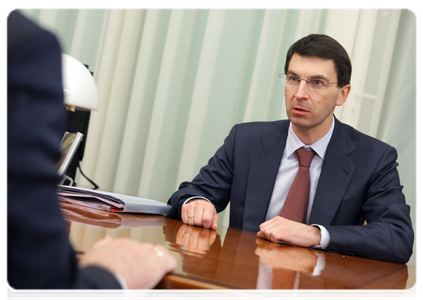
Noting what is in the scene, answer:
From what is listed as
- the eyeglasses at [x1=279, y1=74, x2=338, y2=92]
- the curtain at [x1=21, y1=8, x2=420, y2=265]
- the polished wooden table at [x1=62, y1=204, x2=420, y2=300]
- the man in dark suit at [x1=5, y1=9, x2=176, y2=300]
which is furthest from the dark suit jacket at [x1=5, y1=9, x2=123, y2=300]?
the curtain at [x1=21, y1=8, x2=420, y2=265]

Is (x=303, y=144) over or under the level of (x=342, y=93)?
under

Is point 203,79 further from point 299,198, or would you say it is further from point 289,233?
point 289,233

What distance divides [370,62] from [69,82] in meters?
1.79

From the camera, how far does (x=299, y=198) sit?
161cm

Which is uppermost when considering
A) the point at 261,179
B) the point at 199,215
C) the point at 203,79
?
the point at 203,79

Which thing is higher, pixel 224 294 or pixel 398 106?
pixel 398 106

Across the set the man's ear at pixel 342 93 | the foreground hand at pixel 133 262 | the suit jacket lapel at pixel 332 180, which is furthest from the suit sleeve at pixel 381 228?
the foreground hand at pixel 133 262

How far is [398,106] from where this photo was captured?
243cm

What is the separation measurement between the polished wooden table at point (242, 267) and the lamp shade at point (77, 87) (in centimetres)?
40

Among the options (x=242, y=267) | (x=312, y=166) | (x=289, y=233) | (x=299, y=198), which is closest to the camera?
(x=242, y=267)

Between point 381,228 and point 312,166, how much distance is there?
428 millimetres

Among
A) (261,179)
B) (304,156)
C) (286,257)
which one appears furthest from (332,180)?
(286,257)

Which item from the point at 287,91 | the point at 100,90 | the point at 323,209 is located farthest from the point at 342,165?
the point at 100,90

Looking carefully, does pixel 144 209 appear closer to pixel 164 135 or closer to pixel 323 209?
pixel 323 209
